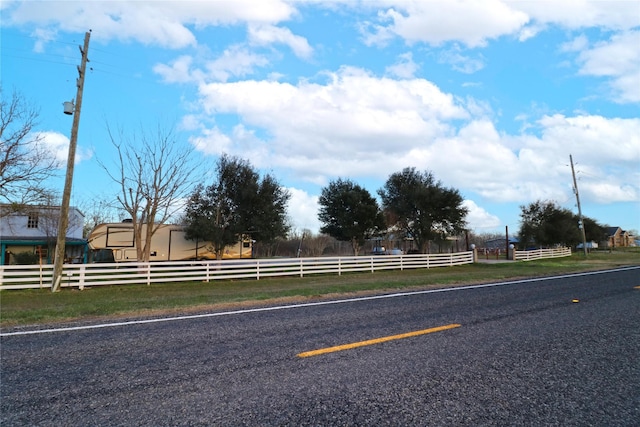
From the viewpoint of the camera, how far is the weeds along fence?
15117 mm

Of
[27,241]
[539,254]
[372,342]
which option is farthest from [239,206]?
[539,254]

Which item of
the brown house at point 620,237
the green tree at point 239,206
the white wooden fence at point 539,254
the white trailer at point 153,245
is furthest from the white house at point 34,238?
the brown house at point 620,237

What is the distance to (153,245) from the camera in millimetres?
27109

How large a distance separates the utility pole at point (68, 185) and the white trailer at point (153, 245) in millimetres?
10026

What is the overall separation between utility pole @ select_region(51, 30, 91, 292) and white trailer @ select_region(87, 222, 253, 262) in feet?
32.9

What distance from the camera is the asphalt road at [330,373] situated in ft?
10.5

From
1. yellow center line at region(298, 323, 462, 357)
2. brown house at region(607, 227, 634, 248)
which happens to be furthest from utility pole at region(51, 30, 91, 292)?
brown house at region(607, 227, 634, 248)

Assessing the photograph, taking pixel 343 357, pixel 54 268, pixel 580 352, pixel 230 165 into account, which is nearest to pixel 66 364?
pixel 343 357

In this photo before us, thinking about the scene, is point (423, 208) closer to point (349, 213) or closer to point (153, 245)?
point (349, 213)

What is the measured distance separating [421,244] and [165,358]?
3425 cm

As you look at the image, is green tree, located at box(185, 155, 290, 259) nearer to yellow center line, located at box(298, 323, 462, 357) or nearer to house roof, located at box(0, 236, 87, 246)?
house roof, located at box(0, 236, 87, 246)

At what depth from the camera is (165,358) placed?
15.7 feet

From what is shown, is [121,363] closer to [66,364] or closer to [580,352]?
[66,364]

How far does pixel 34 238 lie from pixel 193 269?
57.3 ft
